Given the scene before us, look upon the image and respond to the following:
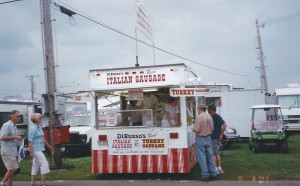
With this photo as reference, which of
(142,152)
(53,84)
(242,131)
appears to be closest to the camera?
(142,152)

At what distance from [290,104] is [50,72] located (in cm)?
1634

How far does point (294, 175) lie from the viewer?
33.1 ft

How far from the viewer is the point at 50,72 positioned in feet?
43.6

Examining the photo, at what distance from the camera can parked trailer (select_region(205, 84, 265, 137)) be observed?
20.5 metres

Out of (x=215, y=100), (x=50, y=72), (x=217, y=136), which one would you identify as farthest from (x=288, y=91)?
(x=50, y=72)

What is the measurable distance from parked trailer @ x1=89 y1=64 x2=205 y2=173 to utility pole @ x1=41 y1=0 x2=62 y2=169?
2687 millimetres

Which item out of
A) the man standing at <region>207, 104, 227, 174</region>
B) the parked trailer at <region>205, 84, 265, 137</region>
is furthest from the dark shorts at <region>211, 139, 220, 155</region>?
the parked trailer at <region>205, 84, 265, 137</region>

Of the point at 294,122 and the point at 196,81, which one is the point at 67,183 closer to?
A: the point at 196,81

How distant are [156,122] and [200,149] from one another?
1530 mm

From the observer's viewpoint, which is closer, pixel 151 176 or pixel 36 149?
pixel 36 149

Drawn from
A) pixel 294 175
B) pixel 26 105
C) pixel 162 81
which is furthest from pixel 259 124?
pixel 26 105

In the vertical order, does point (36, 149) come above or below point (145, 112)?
below

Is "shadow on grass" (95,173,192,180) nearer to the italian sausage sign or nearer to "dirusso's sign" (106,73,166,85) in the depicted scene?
the italian sausage sign

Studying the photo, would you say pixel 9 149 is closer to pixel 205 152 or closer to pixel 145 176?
pixel 145 176
